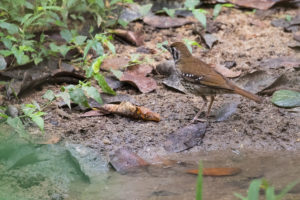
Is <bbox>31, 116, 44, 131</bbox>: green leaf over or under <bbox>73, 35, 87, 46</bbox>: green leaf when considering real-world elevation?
under

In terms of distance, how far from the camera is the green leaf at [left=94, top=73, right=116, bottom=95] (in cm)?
525

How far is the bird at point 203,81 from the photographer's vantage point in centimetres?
530

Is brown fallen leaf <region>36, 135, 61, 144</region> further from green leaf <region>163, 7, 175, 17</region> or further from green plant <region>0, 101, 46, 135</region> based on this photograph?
green leaf <region>163, 7, 175, 17</region>

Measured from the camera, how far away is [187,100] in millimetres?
5832

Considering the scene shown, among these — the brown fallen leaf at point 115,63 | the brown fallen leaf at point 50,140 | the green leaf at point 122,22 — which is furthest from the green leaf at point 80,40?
the brown fallen leaf at point 50,140

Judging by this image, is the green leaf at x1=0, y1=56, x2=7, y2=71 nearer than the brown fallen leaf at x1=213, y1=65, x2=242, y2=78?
Yes

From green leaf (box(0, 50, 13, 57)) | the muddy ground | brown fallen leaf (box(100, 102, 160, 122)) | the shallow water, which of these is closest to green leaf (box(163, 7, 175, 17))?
the muddy ground

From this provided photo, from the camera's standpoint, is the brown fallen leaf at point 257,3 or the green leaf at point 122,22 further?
the brown fallen leaf at point 257,3

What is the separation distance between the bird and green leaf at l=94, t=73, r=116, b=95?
2.72 ft

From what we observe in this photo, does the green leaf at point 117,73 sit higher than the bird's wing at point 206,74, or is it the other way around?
the bird's wing at point 206,74

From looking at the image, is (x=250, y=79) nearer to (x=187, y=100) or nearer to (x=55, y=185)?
(x=187, y=100)

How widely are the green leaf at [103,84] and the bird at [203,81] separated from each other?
0.83 metres

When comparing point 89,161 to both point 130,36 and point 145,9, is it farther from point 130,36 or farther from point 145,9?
point 145,9

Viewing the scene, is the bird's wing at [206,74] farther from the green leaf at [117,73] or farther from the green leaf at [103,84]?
the green leaf at [103,84]
